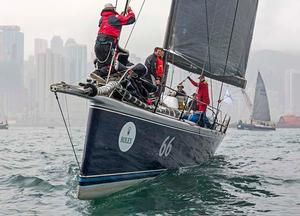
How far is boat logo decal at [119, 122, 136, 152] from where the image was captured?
7.16m

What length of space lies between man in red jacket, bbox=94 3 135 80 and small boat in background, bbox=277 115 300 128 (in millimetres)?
103634

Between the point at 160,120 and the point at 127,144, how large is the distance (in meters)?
0.94

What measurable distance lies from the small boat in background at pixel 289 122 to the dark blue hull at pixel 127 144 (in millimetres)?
102846

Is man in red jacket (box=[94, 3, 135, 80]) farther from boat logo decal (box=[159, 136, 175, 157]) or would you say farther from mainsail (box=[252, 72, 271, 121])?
mainsail (box=[252, 72, 271, 121])

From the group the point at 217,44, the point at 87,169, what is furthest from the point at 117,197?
the point at 217,44

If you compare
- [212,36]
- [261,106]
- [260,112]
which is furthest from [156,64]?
[260,112]

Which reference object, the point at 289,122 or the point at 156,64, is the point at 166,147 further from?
the point at 289,122

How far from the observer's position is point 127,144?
7.29m

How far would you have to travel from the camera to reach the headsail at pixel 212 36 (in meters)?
10.8

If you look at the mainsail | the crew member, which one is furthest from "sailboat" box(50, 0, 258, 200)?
the mainsail

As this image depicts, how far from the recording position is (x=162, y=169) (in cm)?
858

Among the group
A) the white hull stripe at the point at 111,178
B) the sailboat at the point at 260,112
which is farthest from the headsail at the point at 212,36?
the sailboat at the point at 260,112

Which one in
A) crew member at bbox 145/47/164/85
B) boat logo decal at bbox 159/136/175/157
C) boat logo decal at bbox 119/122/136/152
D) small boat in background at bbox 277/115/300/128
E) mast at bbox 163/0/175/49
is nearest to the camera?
boat logo decal at bbox 119/122/136/152

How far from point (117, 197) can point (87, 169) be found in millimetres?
687
